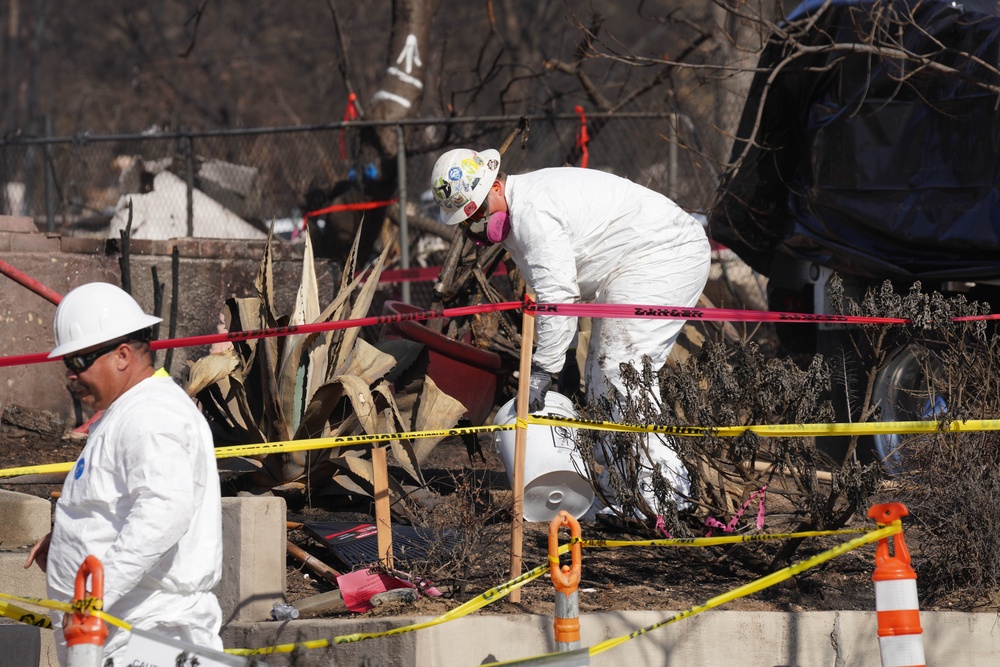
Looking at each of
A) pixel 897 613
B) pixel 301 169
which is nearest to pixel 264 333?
pixel 897 613

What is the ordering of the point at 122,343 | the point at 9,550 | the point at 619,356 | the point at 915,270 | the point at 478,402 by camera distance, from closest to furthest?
1. the point at 122,343
2. the point at 9,550
3. the point at 619,356
4. the point at 915,270
5. the point at 478,402

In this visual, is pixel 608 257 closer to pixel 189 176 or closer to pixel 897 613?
pixel 897 613

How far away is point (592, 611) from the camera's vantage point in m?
4.55

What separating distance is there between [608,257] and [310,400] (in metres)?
1.56

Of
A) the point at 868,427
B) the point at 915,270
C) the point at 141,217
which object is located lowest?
the point at 868,427

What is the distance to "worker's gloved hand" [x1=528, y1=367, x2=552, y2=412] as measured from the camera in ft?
17.8

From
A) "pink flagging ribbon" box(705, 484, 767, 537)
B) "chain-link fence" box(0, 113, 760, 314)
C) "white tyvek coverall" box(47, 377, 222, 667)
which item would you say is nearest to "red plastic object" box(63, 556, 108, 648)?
"white tyvek coverall" box(47, 377, 222, 667)

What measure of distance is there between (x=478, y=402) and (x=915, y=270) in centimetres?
247

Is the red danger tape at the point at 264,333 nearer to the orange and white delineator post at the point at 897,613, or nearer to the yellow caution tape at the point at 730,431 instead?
the yellow caution tape at the point at 730,431

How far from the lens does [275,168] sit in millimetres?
12344

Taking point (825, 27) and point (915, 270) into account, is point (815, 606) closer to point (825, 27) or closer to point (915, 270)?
point (915, 270)

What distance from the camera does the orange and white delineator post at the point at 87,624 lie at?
2.95 metres

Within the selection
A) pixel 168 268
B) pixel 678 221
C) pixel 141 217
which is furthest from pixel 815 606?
pixel 141 217

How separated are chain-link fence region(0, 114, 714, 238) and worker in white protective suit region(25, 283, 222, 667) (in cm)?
643
